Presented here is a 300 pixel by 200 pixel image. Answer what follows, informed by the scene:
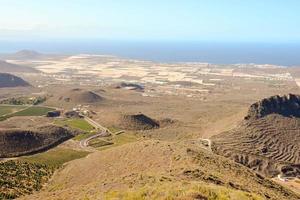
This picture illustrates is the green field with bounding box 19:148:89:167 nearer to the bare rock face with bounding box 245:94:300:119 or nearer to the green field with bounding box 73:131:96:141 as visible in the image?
the green field with bounding box 73:131:96:141

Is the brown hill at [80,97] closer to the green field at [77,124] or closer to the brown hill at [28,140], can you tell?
the green field at [77,124]

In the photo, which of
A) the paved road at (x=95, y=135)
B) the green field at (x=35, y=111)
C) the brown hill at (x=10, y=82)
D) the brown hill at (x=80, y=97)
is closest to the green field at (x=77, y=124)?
the paved road at (x=95, y=135)

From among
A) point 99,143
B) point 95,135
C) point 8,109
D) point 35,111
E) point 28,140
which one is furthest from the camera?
point 8,109

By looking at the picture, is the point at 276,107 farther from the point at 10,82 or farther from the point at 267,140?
the point at 10,82

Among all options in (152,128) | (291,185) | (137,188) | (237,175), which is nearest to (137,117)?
(152,128)

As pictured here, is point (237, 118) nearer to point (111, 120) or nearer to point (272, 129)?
point (272, 129)

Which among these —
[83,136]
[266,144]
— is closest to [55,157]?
[83,136]
